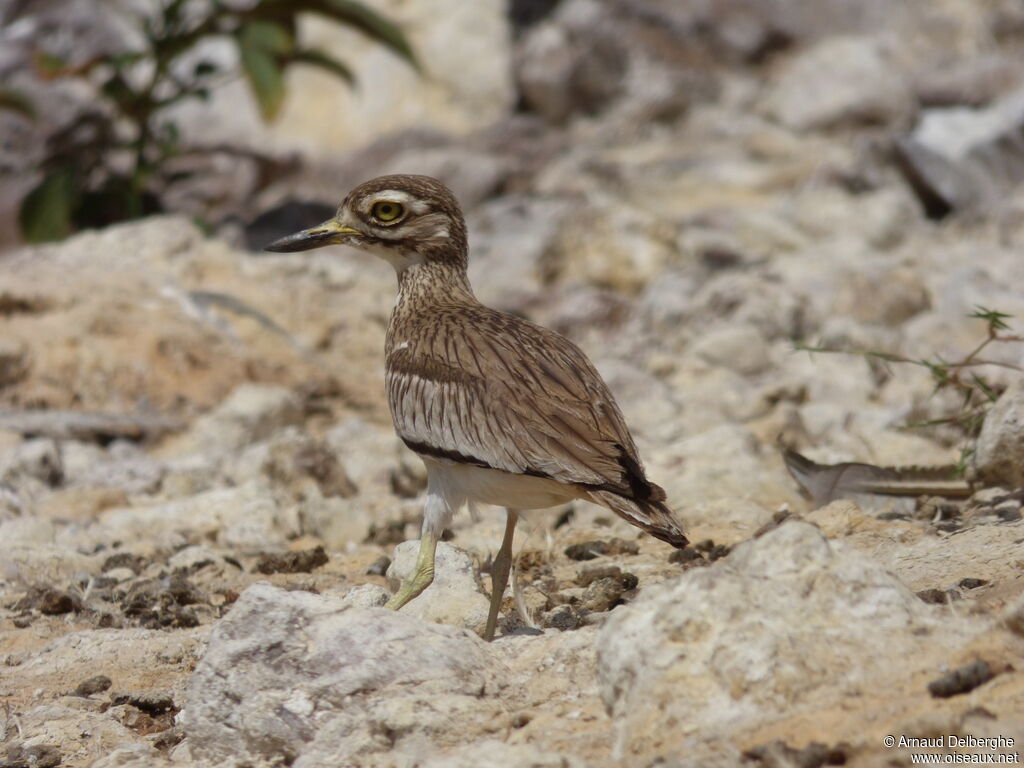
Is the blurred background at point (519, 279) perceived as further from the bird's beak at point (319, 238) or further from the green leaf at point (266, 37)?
the bird's beak at point (319, 238)

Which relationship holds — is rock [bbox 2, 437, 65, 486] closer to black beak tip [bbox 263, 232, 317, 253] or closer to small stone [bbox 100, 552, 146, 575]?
small stone [bbox 100, 552, 146, 575]

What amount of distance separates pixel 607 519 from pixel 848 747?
8.97 ft

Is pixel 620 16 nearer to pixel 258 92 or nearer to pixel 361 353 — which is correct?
Result: pixel 258 92

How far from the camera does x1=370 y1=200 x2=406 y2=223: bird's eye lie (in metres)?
4.79

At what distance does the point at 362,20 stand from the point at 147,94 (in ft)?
5.08

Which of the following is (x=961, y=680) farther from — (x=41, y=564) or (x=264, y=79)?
(x=264, y=79)

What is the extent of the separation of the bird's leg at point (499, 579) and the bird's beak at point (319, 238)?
1.24 m

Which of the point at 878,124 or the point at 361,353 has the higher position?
the point at 878,124

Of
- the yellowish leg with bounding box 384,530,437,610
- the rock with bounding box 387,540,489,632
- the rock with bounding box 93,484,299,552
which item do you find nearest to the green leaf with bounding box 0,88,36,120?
the rock with bounding box 93,484,299,552

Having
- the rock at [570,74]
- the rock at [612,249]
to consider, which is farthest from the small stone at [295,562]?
the rock at [570,74]

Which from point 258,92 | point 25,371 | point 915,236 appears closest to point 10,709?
point 25,371

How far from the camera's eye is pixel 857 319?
778 cm

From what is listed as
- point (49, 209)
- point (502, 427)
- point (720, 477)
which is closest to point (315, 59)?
point (49, 209)

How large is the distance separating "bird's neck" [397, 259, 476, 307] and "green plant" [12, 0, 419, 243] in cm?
464
